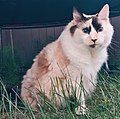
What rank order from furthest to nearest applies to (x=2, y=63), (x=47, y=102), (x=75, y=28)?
(x=2, y=63) < (x=75, y=28) < (x=47, y=102)

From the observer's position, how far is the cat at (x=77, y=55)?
3350 millimetres

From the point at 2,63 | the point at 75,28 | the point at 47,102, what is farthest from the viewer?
the point at 2,63

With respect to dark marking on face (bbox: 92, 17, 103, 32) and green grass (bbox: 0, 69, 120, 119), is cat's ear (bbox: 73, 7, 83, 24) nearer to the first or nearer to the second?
dark marking on face (bbox: 92, 17, 103, 32)

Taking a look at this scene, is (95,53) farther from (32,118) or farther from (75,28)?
(32,118)

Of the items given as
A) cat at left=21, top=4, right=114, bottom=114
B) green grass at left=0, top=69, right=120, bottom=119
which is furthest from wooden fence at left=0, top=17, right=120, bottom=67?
green grass at left=0, top=69, right=120, bottom=119

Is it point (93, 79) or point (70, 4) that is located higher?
point (70, 4)

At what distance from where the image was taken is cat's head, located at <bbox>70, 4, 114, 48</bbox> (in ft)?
10.9

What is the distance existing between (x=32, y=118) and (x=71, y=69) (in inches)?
40.8

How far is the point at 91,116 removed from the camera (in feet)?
7.86

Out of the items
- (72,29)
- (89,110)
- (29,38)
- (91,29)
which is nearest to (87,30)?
(91,29)

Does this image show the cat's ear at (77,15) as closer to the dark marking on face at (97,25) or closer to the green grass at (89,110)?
the dark marking on face at (97,25)

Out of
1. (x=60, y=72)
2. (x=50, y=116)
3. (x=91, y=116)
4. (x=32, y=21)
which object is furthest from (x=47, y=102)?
(x=32, y=21)

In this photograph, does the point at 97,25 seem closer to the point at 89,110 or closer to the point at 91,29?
the point at 91,29

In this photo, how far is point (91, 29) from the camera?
3.32 metres
